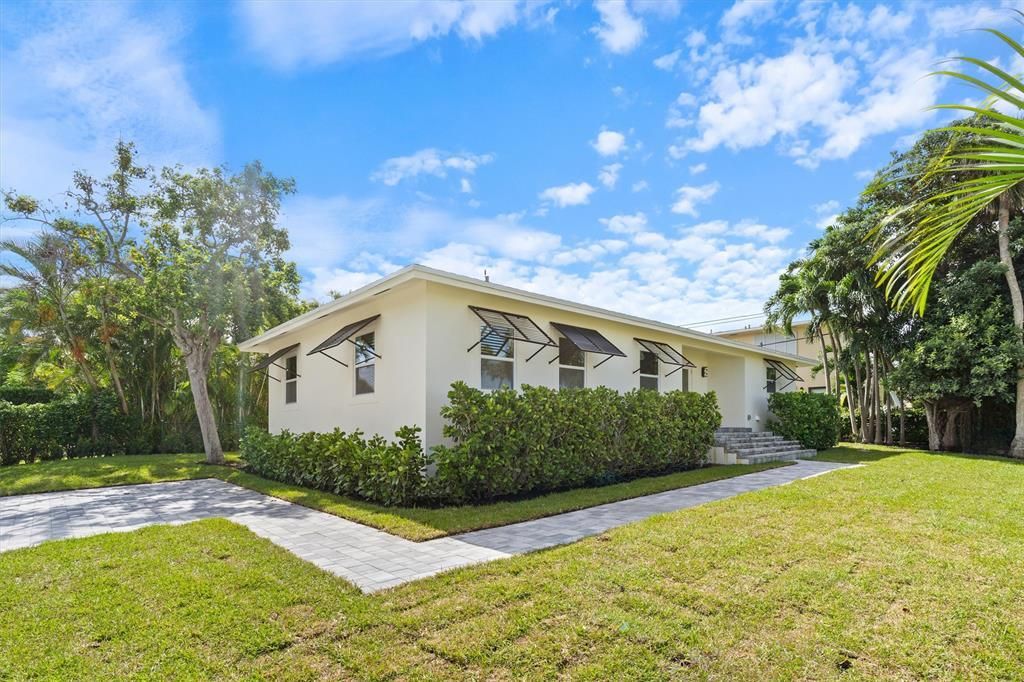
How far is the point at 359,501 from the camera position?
820 centimetres

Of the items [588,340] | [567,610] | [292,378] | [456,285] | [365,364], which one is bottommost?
[567,610]

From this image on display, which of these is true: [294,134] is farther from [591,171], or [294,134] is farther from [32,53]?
[591,171]

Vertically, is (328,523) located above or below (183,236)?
below

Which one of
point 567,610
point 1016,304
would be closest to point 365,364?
point 567,610

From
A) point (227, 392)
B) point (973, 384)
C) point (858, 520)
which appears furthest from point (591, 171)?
point (227, 392)

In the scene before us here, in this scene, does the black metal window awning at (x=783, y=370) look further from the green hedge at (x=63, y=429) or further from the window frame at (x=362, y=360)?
the green hedge at (x=63, y=429)

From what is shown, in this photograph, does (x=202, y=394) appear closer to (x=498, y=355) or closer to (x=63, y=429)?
(x=63, y=429)

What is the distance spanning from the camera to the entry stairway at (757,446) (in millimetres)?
12539

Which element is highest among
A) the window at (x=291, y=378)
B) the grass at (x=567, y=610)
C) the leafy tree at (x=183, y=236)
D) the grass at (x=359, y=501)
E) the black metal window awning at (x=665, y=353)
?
the leafy tree at (x=183, y=236)

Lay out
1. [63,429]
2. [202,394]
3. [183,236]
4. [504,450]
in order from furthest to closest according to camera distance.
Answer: [183,236], [63,429], [202,394], [504,450]

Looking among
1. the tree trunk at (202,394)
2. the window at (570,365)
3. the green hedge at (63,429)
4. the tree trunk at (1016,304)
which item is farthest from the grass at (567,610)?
the green hedge at (63,429)

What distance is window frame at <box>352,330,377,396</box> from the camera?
31.9 ft

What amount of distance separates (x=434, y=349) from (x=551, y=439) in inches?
93.8

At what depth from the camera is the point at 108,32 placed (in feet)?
28.0
